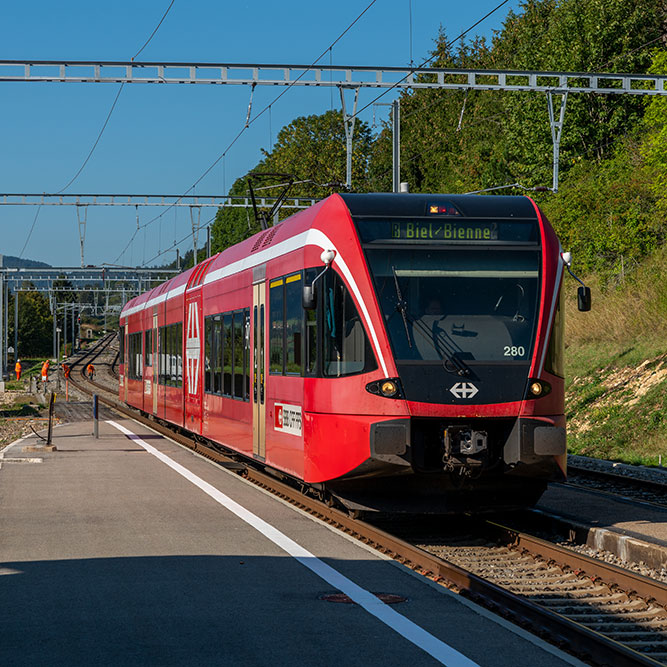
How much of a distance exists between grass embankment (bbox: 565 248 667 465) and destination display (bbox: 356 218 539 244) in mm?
9711

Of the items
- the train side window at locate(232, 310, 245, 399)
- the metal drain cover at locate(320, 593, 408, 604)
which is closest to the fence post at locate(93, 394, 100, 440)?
the train side window at locate(232, 310, 245, 399)

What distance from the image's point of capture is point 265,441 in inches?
578

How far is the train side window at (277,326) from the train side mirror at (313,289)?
205 cm

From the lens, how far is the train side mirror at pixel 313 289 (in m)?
11.5

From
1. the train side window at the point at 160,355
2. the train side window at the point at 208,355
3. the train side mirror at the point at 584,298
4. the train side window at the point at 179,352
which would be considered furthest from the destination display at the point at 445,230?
the train side window at the point at 160,355

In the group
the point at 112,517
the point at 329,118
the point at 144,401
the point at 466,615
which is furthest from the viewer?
the point at 329,118

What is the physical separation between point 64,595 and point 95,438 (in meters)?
17.2

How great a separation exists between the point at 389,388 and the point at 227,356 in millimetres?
7157

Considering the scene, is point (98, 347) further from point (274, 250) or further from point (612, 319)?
point (274, 250)

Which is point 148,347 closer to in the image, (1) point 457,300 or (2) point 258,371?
(2) point 258,371

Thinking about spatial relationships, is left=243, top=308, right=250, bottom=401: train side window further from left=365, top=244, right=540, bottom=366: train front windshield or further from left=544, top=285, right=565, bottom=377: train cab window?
left=544, top=285, right=565, bottom=377: train cab window

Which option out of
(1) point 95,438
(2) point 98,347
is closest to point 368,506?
(1) point 95,438

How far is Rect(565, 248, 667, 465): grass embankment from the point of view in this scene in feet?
76.2

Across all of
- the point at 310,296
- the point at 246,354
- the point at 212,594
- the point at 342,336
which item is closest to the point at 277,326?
the point at 246,354
